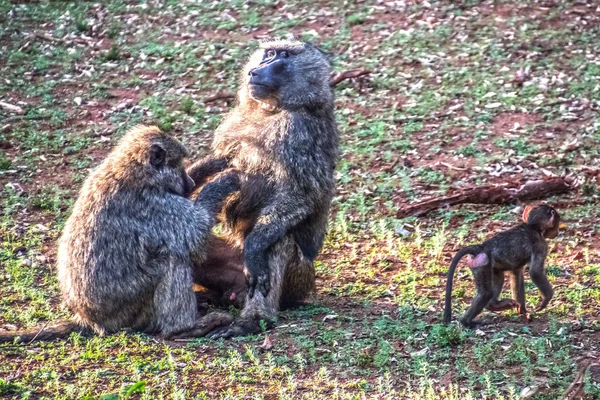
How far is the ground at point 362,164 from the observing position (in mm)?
5367

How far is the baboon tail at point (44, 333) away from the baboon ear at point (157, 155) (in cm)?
114

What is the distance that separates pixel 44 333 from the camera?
5914 millimetres

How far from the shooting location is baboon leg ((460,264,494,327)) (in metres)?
5.87

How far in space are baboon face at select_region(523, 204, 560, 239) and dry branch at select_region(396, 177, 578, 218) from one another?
1.95 m

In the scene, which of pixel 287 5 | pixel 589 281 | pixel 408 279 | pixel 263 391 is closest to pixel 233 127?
pixel 408 279

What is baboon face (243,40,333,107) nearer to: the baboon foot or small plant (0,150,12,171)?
the baboon foot

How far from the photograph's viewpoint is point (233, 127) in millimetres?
6664

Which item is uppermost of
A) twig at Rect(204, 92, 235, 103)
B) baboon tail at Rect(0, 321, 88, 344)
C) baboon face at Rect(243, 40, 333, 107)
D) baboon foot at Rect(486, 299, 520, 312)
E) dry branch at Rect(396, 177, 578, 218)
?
baboon face at Rect(243, 40, 333, 107)

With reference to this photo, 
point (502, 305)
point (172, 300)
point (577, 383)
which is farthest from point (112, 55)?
point (577, 383)

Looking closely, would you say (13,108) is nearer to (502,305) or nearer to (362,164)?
(362,164)

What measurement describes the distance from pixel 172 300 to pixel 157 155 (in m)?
0.93

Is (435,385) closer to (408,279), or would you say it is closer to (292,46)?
(408,279)

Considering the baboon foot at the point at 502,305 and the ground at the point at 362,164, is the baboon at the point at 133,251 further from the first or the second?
the baboon foot at the point at 502,305

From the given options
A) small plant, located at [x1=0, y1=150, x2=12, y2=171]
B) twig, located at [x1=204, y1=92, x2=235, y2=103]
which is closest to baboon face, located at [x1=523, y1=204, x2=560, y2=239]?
twig, located at [x1=204, y1=92, x2=235, y2=103]
